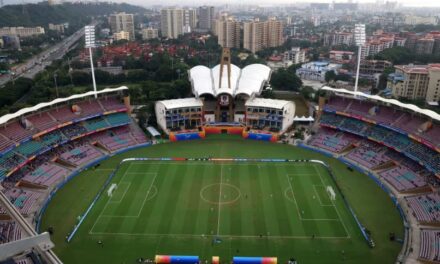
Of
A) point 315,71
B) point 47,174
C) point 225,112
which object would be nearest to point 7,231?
point 47,174

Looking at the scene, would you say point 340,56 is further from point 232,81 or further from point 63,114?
point 63,114

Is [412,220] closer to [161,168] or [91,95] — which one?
[161,168]

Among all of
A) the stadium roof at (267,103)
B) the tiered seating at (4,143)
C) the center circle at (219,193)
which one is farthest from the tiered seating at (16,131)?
the stadium roof at (267,103)

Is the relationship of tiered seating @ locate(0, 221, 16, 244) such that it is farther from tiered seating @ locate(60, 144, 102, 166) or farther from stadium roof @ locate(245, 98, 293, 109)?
stadium roof @ locate(245, 98, 293, 109)

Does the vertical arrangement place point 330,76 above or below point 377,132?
below

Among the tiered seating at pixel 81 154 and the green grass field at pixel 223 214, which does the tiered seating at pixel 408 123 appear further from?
the tiered seating at pixel 81 154

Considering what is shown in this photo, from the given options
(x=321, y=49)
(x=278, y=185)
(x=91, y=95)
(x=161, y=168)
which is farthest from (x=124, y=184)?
(x=321, y=49)

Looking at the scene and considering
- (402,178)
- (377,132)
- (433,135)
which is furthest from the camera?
(377,132)
